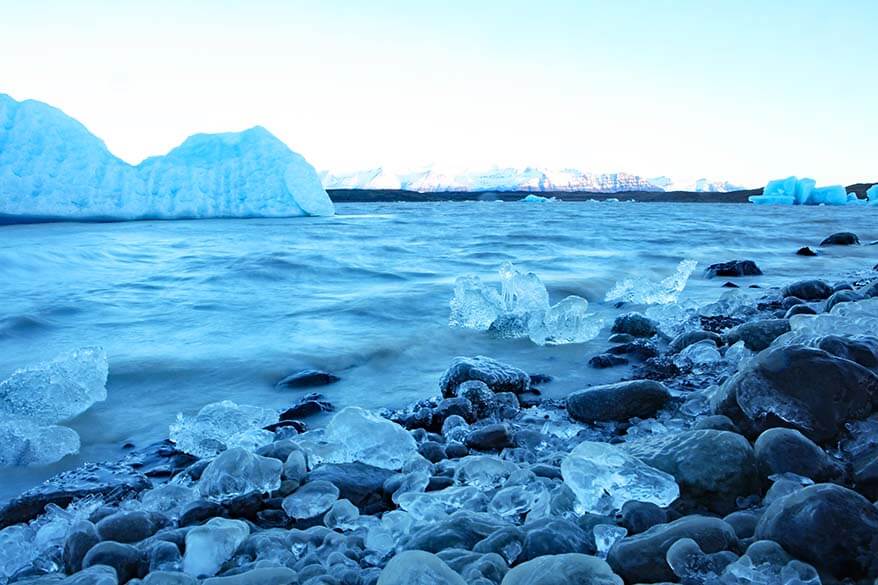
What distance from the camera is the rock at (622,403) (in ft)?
7.27

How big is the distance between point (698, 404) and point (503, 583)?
4.62 ft

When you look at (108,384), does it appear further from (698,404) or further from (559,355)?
(698,404)

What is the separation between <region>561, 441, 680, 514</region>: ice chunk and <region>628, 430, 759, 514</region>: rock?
47mm

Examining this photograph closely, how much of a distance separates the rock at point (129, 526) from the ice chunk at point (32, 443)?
834 millimetres

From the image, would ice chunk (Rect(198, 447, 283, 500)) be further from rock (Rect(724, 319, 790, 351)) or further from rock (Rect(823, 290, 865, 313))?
rock (Rect(823, 290, 865, 313))

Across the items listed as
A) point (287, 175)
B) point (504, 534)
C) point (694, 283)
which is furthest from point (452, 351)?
point (287, 175)

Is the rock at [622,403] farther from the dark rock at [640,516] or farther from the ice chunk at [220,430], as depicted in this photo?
the ice chunk at [220,430]

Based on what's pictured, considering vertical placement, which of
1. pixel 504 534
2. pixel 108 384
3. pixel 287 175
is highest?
pixel 287 175

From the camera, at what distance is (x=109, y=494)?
182cm

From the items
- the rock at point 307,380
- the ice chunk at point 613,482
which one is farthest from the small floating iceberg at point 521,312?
the ice chunk at point 613,482

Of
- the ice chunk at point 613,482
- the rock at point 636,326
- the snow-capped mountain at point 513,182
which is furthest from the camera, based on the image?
the snow-capped mountain at point 513,182

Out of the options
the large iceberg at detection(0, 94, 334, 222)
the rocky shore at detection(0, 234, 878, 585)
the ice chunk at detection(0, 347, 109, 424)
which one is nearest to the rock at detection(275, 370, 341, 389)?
the rocky shore at detection(0, 234, 878, 585)

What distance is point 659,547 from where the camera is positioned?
44.6 inches

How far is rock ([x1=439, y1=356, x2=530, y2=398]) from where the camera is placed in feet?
8.66
